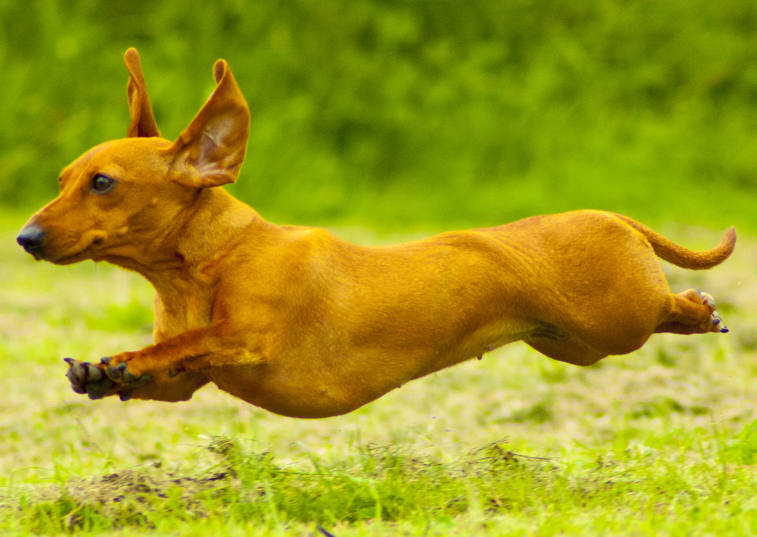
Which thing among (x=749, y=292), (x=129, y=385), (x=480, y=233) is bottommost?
(x=129, y=385)

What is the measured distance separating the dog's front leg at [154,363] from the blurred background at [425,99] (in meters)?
6.66

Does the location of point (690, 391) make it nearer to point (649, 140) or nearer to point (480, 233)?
point (480, 233)

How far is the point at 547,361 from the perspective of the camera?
4223 mm

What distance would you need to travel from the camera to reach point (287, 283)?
82.0 inches

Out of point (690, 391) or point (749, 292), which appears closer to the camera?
point (690, 391)

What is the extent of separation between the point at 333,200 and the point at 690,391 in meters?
5.98

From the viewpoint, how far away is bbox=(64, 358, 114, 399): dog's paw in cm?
192

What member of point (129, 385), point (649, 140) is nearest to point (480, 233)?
point (129, 385)

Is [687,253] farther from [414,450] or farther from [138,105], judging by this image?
[138,105]

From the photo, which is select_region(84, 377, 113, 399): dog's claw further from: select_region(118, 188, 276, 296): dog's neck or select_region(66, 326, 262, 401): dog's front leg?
select_region(118, 188, 276, 296): dog's neck

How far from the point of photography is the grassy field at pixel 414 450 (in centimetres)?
220

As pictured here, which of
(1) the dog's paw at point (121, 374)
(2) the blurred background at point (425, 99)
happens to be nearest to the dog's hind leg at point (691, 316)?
(1) the dog's paw at point (121, 374)

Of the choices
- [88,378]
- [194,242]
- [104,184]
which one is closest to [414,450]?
[194,242]

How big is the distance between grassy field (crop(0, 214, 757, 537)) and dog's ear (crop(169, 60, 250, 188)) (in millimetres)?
791
